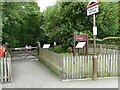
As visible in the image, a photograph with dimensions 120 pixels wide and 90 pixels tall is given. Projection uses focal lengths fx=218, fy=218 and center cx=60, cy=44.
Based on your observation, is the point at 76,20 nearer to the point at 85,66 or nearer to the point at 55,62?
the point at 55,62

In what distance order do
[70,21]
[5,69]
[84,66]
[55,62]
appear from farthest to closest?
1. [70,21]
2. [55,62]
3. [84,66]
4. [5,69]

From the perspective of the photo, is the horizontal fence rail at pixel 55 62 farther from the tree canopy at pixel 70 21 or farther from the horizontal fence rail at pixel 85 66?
the tree canopy at pixel 70 21

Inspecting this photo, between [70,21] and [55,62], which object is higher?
[70,21]

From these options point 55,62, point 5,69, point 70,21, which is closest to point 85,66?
point 55,62

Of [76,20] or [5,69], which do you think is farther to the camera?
[76,20]

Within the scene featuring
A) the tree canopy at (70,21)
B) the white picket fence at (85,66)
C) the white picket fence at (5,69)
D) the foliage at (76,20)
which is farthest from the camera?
the foliage at (76,20)

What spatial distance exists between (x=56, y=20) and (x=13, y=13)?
282 inches

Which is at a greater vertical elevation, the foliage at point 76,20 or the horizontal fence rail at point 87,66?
the foliage at point 76,20

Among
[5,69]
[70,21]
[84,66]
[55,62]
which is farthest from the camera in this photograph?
[70,21]

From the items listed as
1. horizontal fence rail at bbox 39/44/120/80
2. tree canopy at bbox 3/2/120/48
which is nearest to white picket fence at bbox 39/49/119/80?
horizontal fence rail at bbox 39/44/120/80

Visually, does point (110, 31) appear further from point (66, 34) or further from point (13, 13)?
point (13, 13)

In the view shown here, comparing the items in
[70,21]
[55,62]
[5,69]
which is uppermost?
[70,21]

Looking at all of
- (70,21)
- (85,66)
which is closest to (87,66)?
(85,66)

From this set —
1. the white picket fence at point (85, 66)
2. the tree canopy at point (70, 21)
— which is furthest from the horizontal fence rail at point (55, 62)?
the tree canopy at point (70, 21)
